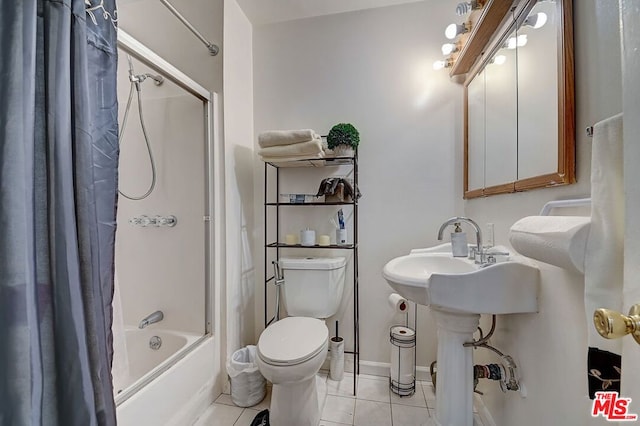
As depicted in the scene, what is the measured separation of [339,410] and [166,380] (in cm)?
91

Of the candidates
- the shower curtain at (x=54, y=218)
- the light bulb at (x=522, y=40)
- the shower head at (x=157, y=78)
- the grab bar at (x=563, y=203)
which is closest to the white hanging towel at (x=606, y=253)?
the grab bar at (x=563, y=203)

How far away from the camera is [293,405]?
51.1 inches

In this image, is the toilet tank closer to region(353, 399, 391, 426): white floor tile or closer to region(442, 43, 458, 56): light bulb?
region(353, 399, 391, 426): white floor tile

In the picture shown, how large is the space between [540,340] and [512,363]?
22 cm

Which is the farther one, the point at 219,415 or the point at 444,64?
the point at 444,64

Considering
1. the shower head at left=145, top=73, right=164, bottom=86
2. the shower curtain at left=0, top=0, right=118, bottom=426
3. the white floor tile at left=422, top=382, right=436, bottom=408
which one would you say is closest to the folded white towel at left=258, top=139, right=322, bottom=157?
the shower head at left=145, top=73, right=164, bottom=86

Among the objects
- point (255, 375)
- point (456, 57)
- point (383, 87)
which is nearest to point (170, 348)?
point (255, 375)

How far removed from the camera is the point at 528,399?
986mm

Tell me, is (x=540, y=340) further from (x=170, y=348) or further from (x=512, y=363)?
(x=170, y=348)

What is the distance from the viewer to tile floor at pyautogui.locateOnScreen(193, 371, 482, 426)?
142 centimetres

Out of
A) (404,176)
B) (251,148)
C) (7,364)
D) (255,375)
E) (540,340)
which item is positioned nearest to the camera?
(7,364)

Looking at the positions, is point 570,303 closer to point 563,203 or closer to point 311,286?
point 563,203

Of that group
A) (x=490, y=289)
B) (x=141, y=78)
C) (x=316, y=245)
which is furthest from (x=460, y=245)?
(x=141, y=78)

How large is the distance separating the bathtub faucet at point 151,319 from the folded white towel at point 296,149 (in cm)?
124
